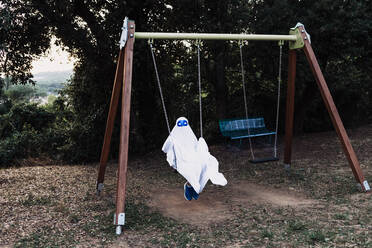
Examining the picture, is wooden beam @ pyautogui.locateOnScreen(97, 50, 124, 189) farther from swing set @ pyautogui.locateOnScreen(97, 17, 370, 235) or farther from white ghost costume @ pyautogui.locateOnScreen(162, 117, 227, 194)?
white ghost costume @ pyautogui.locateOnScreen(162, 117, 227, 194)

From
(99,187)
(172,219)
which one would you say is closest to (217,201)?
(172,219)

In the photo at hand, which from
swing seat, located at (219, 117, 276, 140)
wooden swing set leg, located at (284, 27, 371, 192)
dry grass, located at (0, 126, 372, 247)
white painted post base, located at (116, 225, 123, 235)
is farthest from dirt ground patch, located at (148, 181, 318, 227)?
swing seat, located at (219, 117, 276, 140)

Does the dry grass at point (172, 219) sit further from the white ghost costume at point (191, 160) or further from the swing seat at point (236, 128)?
the swing seat at point (236, 128)

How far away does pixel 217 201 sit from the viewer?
530 centimetres

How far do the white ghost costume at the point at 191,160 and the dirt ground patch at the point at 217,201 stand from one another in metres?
0.50

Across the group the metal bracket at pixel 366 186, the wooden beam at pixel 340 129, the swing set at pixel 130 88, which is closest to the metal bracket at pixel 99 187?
the swing set at pixel 130 88

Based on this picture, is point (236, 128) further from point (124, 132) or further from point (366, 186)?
point (124, 132)

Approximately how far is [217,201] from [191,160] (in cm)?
110

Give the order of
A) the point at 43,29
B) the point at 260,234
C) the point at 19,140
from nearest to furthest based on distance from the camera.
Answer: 1. the point at 260,234
2. the point at 43,29
3. the point at 19,140

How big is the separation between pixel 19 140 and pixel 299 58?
7055mm

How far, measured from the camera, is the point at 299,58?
8.13m

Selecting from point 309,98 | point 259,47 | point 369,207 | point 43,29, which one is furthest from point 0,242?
point 309,98

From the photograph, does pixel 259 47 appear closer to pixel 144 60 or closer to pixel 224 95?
pixel 224 95

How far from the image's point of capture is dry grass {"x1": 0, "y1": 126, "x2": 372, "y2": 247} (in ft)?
12.7
